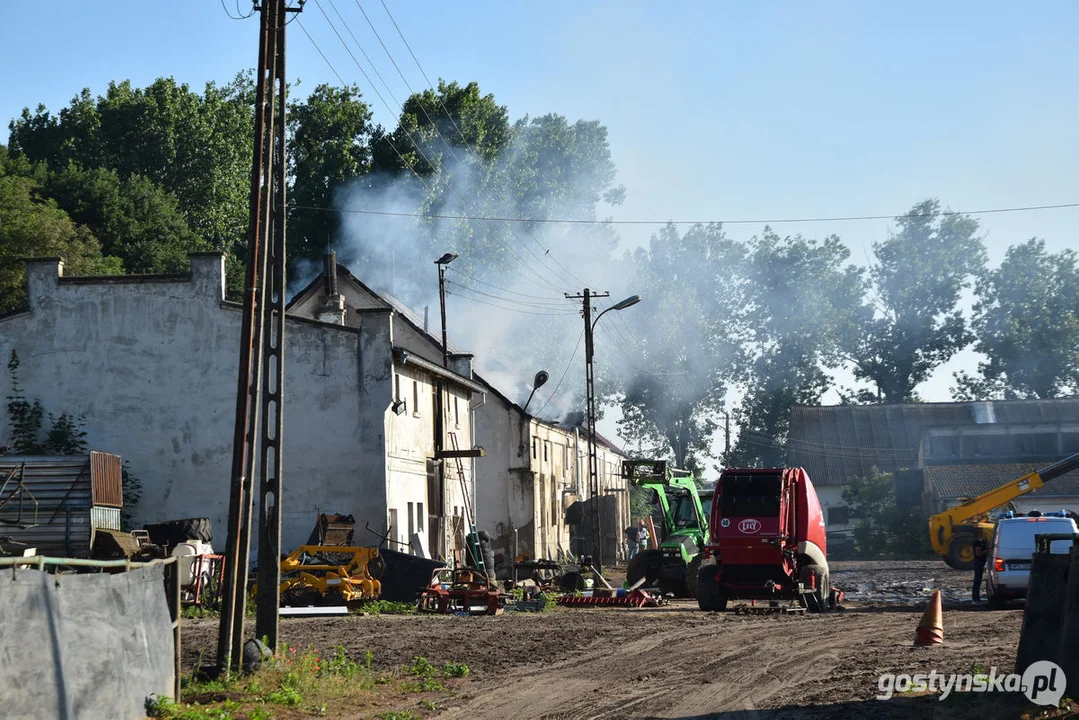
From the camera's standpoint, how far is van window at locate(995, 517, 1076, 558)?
74.1ft

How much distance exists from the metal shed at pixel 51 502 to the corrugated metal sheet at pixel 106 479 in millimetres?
26

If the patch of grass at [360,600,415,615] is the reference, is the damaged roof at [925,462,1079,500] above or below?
above

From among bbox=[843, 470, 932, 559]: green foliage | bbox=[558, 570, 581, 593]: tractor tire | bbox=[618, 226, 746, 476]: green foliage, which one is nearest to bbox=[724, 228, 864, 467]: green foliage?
bbox=[618, 226, 746, 476]: green foliage

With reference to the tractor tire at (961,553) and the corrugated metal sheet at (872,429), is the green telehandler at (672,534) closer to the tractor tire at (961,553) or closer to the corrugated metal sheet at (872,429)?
the tractor tire at (961,553)

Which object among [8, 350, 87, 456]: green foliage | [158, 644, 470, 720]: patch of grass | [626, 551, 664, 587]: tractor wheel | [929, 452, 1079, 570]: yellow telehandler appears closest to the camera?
[158, 644, 470, 720]: patch of grass

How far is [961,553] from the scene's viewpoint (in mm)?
41375

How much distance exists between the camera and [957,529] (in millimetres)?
42000

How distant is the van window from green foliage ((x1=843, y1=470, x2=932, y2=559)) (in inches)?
1278

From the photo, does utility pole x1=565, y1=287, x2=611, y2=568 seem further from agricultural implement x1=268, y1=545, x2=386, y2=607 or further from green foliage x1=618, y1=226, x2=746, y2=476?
green foliage x1=618, y1=226, x2=746, y2=476

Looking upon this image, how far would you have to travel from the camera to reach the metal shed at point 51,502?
80.0 feet

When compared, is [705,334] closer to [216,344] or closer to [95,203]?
[95,203]

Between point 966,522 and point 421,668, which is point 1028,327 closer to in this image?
point 966,522

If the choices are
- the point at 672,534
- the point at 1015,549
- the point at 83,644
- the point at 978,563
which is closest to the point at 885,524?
the point at 672,534

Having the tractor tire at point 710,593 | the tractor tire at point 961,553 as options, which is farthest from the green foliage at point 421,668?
the tractor tire at point 961,553
